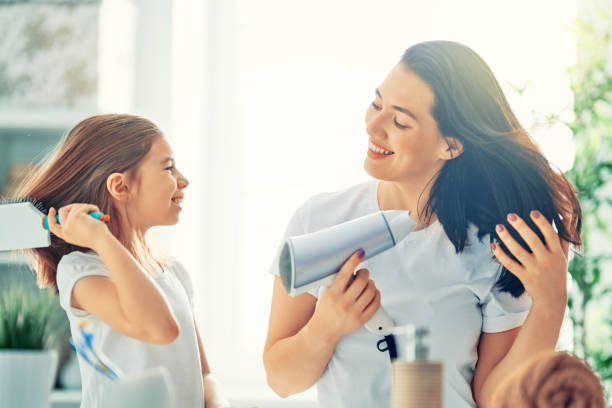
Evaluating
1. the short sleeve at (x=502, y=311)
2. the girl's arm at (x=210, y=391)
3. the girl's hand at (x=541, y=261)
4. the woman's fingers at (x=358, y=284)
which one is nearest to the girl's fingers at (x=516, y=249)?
the girl's hand at (x=541, y=261)

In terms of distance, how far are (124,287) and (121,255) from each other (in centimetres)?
4

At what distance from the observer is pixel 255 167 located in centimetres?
273

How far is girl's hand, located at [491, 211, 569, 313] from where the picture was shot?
1.08 meters

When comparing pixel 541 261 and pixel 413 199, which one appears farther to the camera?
pixel 413 199

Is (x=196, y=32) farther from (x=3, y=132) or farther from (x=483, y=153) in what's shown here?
(x=483, y=153)

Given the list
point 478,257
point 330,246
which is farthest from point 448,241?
point 330,246

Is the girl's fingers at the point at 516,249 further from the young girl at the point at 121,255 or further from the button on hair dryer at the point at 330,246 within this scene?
the young girl at the point at 121,255

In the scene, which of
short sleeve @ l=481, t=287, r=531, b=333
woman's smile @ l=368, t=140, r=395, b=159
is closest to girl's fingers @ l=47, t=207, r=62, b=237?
woman's smile @ l=368, t=140, r=395, b=159

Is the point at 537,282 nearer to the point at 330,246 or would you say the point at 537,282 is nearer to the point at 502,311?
the point at 502,311

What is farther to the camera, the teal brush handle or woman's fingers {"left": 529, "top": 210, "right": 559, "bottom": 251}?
woman's fingers {"left": 529, "top": 210, "right": 559, "bottom": 251}

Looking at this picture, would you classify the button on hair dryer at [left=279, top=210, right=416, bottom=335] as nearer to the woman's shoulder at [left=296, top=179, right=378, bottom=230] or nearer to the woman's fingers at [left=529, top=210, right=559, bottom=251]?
the woman's fingers at [left=529, top=210, right=559, bottom=251]

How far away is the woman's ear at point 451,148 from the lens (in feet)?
Result: 3.95

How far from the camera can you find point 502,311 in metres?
1.22

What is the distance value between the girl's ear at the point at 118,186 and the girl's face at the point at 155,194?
0.04 feet
